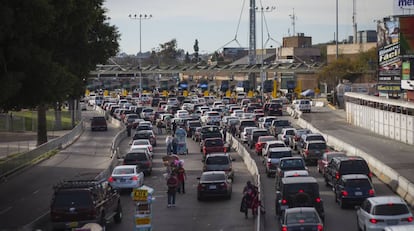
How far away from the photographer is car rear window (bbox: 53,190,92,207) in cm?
2338

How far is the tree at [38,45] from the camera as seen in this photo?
1070 inches

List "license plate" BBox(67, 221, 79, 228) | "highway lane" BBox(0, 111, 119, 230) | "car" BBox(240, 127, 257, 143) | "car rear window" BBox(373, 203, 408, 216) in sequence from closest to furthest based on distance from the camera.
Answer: "car rear window" BBox(373, 203, 408, 216) → "license plate" BBox(67, 221, 79, 228) → "highway lane" BBox(0, 111, 119, 230) → "car" BBox(240, 127, 257, 143)

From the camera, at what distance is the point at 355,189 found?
27641mm

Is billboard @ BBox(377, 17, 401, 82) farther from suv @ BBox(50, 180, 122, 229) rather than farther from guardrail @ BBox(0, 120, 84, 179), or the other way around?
suv @ BBox(50, 180, 122, 229)

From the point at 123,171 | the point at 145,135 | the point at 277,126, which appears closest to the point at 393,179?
the point at 123,171

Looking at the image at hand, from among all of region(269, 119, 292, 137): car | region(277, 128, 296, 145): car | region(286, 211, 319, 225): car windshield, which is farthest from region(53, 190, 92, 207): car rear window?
region(269, 119, 292, 137): car

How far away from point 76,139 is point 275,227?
153ft

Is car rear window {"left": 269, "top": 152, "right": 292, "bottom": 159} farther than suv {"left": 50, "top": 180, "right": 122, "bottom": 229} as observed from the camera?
Yes

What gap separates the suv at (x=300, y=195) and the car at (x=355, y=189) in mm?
2266

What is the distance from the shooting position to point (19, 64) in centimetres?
2978

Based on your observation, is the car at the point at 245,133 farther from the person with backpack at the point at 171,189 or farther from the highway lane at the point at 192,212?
the person with backpack at the point at 171,189

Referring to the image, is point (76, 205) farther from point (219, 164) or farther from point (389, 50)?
point (389, 50)

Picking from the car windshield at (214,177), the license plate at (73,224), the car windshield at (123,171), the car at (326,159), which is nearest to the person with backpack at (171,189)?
the car windshield at (214,177)

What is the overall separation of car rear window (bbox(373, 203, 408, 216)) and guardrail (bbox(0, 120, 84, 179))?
81.5 ft
